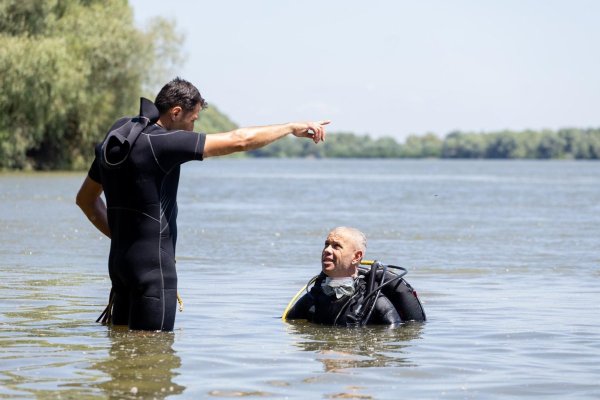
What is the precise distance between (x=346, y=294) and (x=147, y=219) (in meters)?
1.95

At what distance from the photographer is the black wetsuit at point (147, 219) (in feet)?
22.8

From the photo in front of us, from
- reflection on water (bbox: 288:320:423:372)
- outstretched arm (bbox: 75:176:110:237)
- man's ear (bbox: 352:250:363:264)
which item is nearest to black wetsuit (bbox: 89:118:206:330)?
outstretched arm (bbox: 75:176:110:237)

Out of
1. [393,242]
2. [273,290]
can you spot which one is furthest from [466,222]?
[273,290]

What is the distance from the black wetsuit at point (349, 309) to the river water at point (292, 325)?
13 cm

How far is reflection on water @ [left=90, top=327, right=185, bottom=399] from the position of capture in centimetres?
609

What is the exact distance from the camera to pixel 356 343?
7863 mm

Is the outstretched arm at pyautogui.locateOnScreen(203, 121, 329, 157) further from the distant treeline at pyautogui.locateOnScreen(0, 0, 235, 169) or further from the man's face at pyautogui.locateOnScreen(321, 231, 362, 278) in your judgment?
the distant treeline at pyautogui.locateOnScreen(0, 0, 235, 169)

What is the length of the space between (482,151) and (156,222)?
7121 inches

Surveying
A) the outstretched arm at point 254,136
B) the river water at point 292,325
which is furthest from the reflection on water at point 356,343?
the outstretched arm at point 254,136

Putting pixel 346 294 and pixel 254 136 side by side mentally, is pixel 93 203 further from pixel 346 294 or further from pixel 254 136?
pixel 346 294

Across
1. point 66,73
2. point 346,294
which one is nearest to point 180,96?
point 346,294

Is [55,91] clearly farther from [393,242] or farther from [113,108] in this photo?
[393,242]

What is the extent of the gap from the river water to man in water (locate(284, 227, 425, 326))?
16 centimetres

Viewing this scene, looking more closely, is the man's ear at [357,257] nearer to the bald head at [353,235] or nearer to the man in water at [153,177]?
the bald head at [353,235]
